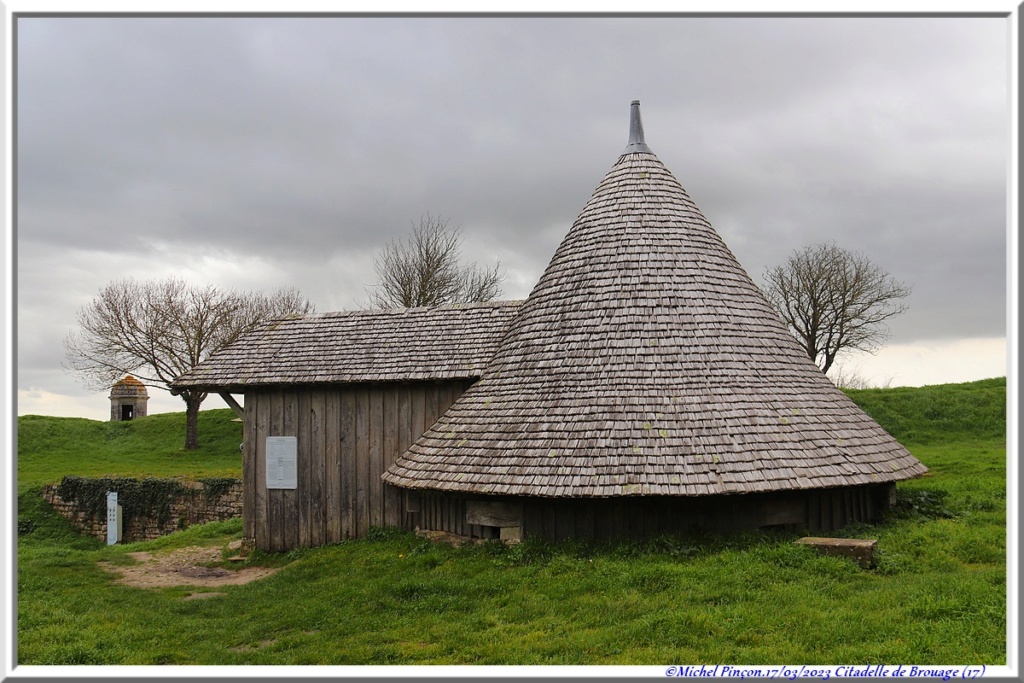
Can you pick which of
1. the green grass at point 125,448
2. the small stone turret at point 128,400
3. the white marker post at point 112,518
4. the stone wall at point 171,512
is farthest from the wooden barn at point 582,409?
the small stone turret at point 128,400

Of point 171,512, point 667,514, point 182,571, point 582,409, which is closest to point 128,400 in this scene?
point 171,512

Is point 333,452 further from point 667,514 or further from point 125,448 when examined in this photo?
point 125,448

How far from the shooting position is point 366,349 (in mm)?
13133

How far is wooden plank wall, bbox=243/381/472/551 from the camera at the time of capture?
12.4 m

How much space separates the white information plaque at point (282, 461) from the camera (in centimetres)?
1285

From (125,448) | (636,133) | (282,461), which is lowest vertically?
(125,448)

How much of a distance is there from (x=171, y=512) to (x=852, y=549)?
750 inches

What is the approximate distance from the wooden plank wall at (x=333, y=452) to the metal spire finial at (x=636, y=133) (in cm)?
483

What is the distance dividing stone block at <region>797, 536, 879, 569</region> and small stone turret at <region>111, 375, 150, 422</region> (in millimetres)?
37042

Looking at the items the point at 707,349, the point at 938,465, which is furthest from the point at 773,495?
the point at 938,465

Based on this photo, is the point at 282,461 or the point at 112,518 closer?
the point at 282,461

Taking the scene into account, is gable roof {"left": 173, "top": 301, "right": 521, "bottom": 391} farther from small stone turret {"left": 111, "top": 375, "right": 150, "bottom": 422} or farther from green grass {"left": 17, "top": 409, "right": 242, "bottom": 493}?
small stone turret {"left": 111, "top": 375, "right": 150, "bottom": 422}

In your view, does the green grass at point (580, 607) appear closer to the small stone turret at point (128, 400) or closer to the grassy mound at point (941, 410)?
the grassy mound at point (941, 410)

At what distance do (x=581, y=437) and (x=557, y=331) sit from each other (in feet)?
6.60
